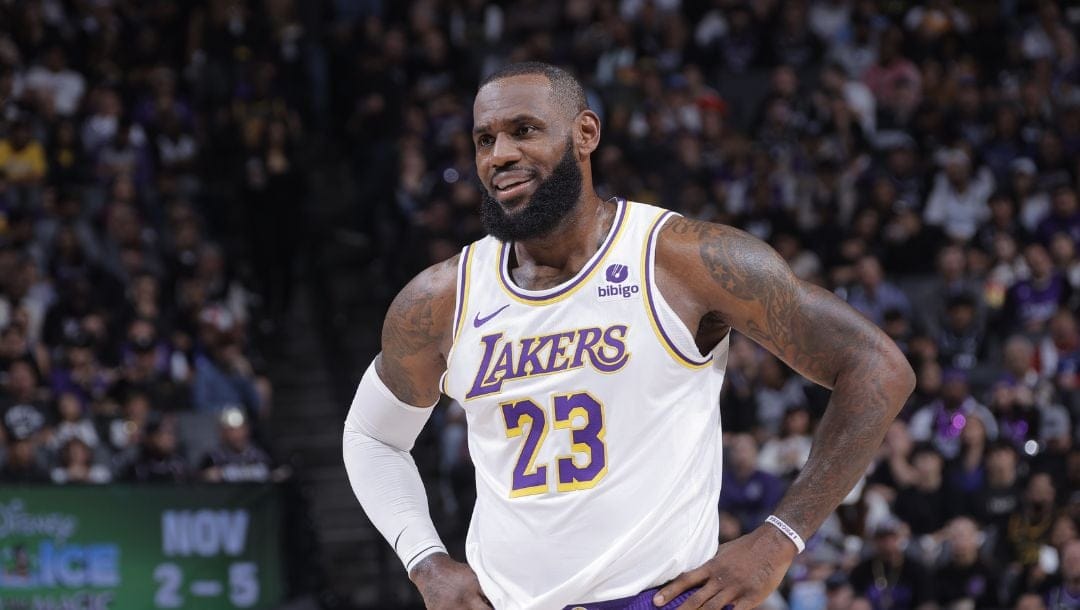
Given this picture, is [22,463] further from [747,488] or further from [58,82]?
[747,488]

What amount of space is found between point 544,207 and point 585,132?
0.88 ft

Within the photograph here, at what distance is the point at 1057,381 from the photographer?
39.4ft

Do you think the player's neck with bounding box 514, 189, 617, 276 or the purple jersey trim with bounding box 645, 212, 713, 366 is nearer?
the purple jersey trim with bounding box 645, 212, 713, 366

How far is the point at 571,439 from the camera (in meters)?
3.73

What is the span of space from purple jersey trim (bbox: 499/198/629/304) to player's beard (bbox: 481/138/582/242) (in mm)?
114

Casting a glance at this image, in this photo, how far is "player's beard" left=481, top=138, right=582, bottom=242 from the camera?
395 centimetres

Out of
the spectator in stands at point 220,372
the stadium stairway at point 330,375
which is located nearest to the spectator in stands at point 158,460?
the spectator in stands at point 220,372

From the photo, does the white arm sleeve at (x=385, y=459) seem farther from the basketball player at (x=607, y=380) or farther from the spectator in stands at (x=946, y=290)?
the spectator in stands at (x=946, y=290)

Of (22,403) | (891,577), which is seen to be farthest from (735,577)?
(22,403)

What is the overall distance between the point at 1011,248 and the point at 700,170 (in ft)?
9.85

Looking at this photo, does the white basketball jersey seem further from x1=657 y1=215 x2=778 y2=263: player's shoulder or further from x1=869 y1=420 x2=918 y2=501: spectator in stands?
x1=869 y1=420 x2=918 y2=501: spectator in stands

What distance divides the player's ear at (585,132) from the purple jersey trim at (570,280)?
0.62 feet

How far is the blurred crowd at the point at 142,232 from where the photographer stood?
12.2 meters

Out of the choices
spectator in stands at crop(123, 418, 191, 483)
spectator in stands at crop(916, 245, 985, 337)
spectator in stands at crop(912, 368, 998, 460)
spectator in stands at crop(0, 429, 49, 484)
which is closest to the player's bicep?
spectator in stands at crop(912, 368, 998, 460)
